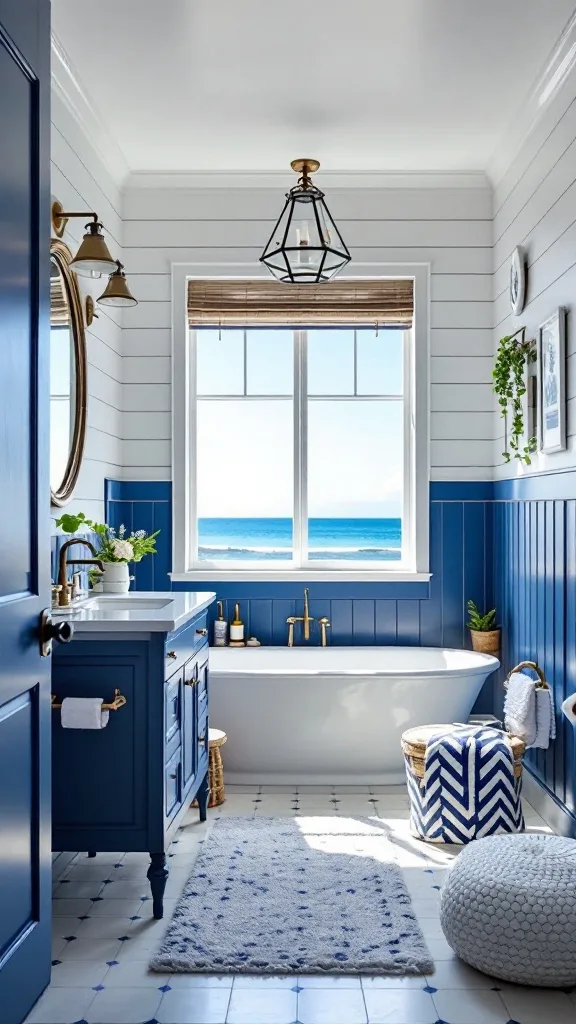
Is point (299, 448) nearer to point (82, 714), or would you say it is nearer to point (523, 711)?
point (523, 711)

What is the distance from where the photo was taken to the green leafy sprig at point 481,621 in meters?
4.72

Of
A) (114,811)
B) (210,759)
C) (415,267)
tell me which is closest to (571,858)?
(114,811)

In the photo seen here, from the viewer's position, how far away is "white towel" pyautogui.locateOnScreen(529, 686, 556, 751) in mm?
3561

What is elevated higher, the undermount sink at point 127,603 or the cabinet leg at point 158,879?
the undermount sink at point 127,603

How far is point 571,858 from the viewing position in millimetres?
2598

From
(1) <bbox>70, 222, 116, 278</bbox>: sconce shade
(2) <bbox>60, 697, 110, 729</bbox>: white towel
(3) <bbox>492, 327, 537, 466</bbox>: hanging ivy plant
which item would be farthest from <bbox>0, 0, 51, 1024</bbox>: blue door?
(3) <bbox>492, 327, 537, 466</bbox>: hanging ivy plant

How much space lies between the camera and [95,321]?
14.1ft

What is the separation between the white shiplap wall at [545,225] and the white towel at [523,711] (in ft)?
2.91

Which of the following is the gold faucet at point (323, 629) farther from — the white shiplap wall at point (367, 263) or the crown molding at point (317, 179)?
the crown molding at point (317, 179)

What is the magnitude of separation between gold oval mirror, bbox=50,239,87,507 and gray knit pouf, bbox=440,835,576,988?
2.09 metres

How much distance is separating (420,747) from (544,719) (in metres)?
0.50

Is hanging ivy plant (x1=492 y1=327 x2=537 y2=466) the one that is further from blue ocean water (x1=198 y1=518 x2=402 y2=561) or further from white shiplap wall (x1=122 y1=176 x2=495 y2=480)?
blue ocean water (x1=198 y1=518 x2=402 y2=561)

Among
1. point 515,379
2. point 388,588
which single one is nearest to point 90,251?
point 515,379

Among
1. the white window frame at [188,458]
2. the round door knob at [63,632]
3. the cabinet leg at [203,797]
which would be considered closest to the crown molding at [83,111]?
the white window frame at [188,458]
